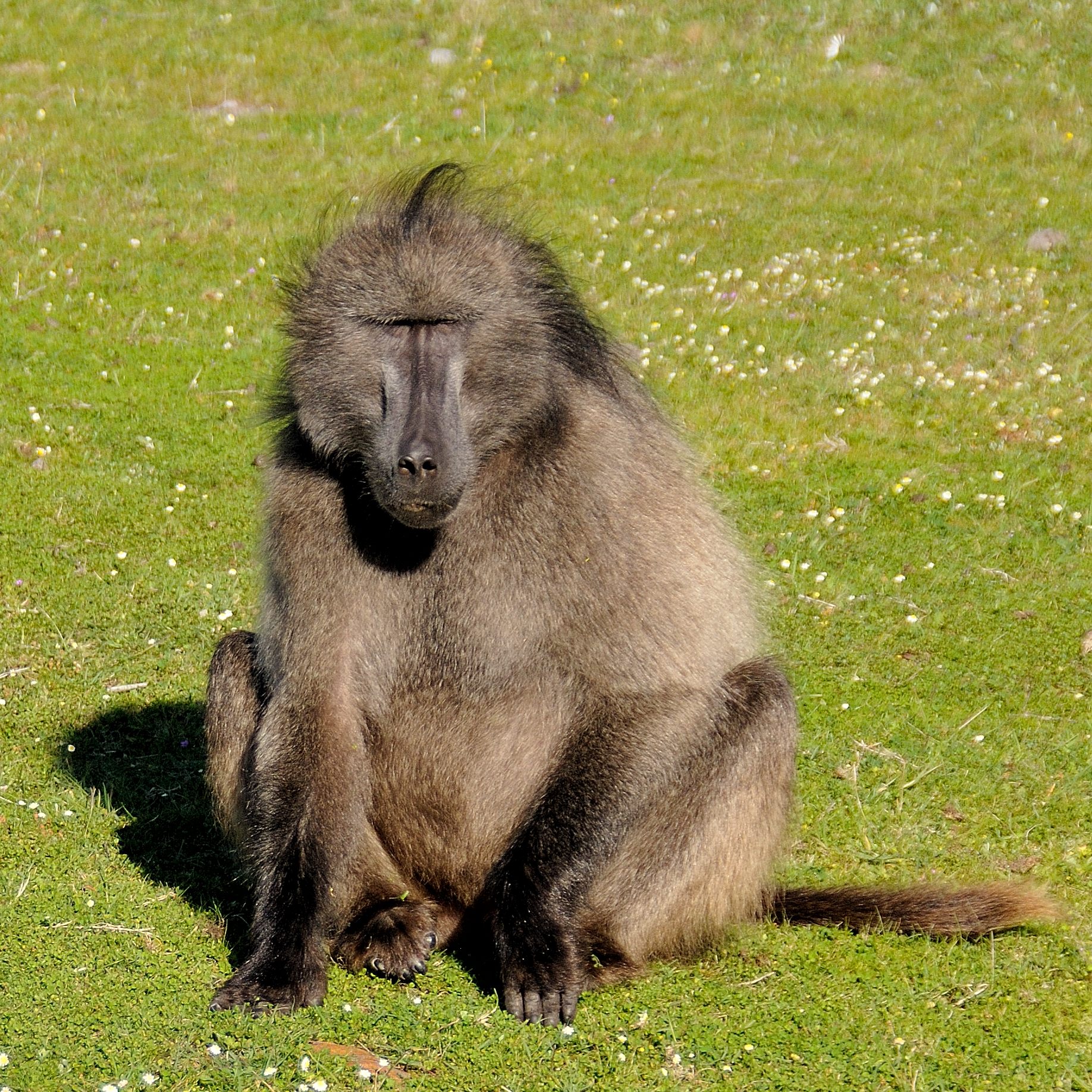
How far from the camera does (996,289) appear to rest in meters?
11.0

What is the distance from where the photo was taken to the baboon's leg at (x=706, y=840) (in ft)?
14.5

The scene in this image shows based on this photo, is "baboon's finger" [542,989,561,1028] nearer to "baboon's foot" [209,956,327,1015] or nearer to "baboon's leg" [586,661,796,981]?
"baboon's leg" [586,661,796,981]

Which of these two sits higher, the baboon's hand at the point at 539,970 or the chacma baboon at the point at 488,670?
the chacma baboon at the point at 488,670

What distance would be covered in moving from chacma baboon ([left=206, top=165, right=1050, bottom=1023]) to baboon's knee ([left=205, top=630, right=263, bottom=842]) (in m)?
0.22

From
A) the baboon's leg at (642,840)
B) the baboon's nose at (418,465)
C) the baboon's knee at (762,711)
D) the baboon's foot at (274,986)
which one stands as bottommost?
the baboon's foot at (274,986)

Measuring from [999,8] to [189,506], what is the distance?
1112cm

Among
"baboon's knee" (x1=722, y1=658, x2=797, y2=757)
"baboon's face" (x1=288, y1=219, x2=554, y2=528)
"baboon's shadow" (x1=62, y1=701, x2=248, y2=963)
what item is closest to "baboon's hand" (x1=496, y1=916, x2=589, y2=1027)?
"baboon's knee" (x1=722, y1=658, x2=797, y2=757)

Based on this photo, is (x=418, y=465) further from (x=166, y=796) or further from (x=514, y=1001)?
(x=166, y=796)

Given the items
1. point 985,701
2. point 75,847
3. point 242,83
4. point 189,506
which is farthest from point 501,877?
point 242,83

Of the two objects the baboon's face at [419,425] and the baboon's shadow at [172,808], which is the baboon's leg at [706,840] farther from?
the baboon's face at [419,425]

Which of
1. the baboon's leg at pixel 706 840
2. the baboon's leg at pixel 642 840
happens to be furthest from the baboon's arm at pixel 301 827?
the baboon's leg at pixel 706 840

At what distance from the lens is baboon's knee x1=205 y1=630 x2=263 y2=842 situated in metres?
4.79

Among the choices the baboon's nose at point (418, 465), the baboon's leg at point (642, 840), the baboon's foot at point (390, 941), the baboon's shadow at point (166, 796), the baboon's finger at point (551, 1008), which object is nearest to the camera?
the baboon's nose at point (418, 465)

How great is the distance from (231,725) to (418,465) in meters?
1.26
